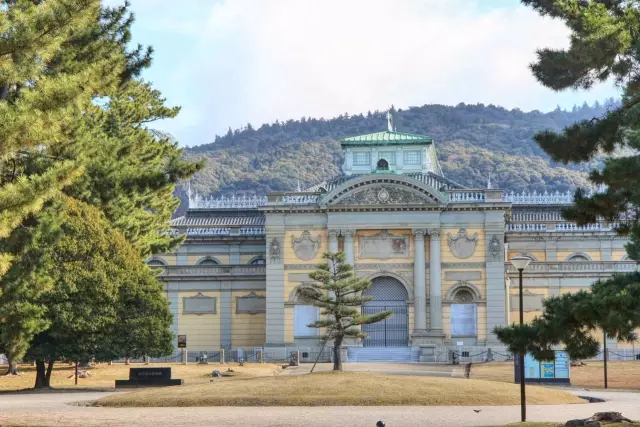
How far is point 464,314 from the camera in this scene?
224 feet

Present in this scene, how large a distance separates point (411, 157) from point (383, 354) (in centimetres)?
1645

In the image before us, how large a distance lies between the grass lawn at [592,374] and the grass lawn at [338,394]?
34.0ft

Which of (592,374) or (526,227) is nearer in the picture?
(592,374)

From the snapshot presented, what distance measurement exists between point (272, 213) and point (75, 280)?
2667 centimetres

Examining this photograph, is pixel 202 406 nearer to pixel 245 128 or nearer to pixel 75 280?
pixel 75 280

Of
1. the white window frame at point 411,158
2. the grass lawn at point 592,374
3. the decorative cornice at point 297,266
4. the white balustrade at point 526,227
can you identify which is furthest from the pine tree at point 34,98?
the white balustrade at point 526,227

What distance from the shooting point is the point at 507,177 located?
144375 mm

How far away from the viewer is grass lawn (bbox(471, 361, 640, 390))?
48219mm

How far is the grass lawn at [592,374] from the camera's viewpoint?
48.2 meters

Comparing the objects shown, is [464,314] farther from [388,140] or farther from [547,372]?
[547,372]

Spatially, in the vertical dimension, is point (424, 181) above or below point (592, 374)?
above

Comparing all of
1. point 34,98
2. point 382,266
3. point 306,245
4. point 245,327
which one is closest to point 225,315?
point 245,327

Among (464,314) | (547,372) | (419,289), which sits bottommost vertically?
(547,372)

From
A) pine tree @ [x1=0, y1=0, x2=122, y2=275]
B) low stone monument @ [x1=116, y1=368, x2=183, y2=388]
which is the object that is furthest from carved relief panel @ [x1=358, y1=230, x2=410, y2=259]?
pine tree @ [x1=0, y1=0, x2=122, y2=275]
